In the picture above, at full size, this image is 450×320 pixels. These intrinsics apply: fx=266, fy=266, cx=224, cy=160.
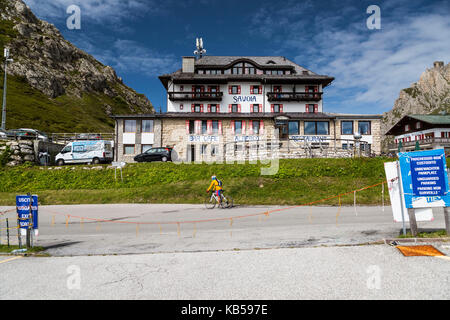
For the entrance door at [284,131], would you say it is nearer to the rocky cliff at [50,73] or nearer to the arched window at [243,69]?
the arched window at [243,69]

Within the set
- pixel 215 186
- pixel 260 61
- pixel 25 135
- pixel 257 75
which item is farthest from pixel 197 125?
pixel 215 186

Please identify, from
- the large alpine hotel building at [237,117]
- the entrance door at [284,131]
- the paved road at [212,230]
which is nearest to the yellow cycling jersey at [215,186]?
the paved road at [212,230]

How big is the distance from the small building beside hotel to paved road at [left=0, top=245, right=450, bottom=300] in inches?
1654

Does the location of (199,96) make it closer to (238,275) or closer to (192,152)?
(192,152)

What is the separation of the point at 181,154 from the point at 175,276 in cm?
3257

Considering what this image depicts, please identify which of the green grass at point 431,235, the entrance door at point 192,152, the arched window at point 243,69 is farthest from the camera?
the arched window at point 243,69

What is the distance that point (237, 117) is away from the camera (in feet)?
123

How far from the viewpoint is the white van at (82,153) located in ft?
89.2

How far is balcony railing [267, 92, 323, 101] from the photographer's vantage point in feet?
133

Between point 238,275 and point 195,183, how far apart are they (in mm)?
14283

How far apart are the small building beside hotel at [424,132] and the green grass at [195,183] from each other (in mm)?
27245
